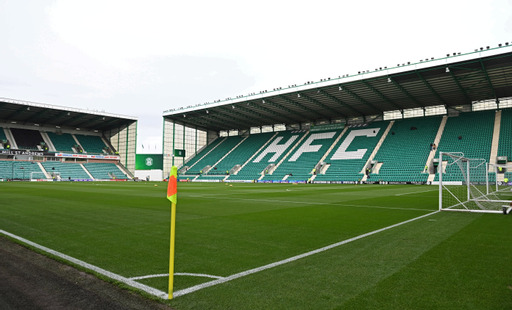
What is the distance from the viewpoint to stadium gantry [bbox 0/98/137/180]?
55.9 m

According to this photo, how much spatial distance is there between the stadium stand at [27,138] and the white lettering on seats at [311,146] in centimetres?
4996

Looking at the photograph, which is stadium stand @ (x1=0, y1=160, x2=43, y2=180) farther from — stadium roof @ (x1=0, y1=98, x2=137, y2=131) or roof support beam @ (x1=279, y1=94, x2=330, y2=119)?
roof support beam @ (x1=279, y1=94, x2=330, y2=119)

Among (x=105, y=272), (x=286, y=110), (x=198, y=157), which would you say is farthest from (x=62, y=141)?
(x=105, y=272)

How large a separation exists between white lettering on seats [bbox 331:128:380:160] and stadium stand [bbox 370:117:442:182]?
8.41ft

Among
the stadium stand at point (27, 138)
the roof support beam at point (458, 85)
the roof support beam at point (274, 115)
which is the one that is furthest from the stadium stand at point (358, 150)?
the stadium stand at point (27, 138)

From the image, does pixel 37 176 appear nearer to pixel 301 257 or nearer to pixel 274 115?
pixel 274 115

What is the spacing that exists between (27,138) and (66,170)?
1034 centimetres

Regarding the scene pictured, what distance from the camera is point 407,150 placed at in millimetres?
45000

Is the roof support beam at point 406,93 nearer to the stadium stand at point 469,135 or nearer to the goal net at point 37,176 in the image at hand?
the stadium stand at point 469,135

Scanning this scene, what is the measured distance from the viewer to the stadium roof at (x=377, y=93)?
3353 cm

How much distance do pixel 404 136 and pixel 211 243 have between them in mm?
47648

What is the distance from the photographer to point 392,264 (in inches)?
201

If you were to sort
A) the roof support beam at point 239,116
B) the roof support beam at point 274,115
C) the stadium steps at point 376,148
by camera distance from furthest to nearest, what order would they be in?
the roof support beam at point 239,116, the roof support beam at point 274,115, the stadium steps at point 376,148

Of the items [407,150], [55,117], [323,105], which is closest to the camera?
[407,150]
